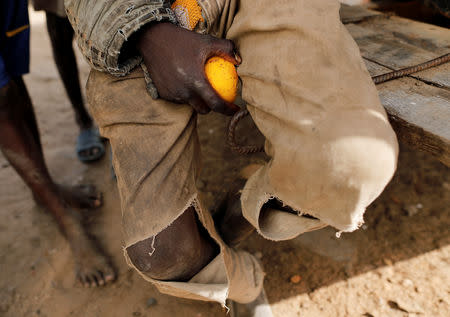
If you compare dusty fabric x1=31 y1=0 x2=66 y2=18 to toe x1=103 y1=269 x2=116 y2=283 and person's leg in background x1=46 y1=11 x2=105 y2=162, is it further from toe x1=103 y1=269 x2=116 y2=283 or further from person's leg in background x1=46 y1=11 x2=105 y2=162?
toe x1=103 y1=269 x2=116 y2=283

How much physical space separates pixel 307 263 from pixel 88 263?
3.61 feet

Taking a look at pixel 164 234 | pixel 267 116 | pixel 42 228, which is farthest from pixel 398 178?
pixel 42 228

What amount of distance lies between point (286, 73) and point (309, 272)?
1069 mm

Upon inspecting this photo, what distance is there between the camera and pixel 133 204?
111 cm

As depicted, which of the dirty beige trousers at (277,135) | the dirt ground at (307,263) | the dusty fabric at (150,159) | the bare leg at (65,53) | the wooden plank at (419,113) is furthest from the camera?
the bare leg at (65,53)

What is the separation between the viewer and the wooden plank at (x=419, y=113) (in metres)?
0.99

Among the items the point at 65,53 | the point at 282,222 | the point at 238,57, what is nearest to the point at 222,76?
the point at 238,57

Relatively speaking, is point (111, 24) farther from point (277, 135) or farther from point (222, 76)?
point (277, 135)

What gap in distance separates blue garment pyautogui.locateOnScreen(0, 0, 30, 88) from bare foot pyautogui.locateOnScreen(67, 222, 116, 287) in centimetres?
85

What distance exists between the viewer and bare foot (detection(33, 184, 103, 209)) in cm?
209

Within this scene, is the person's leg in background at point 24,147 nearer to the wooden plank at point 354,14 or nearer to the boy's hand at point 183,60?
the boy's hand at point 183,60

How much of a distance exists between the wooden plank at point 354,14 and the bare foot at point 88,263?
171 centimetres

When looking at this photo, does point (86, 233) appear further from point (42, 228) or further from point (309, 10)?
point (309, 10)

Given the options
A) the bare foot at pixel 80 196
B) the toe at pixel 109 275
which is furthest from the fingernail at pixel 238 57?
the bare foot at pixel 80 196
